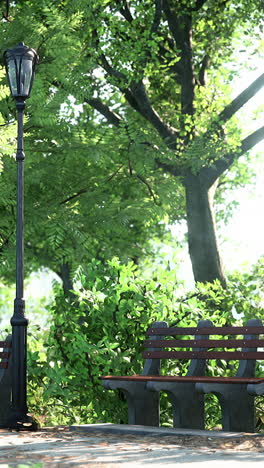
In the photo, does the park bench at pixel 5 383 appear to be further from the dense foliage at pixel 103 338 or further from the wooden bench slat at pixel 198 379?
the wooden bench slat at pixel 198 379

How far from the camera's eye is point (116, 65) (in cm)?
1858

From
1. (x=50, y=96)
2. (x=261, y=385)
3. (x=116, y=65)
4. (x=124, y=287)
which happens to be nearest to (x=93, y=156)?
(x=50, y=96)

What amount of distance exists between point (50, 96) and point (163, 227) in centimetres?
1093

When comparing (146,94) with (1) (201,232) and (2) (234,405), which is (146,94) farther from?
(2) (234,405)

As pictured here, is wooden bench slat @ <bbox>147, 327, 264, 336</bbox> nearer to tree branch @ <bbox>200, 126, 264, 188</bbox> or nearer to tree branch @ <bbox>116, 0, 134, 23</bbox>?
tree branch @ <bbox>200, 126, 264, 188</bbox>

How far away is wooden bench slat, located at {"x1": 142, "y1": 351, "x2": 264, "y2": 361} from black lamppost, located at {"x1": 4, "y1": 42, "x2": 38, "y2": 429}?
1.43 m

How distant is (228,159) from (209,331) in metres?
10.3

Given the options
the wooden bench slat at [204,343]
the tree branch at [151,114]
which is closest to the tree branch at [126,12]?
the tree branch at [151,114]

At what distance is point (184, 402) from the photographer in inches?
343

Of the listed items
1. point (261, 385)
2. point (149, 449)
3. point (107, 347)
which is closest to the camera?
point (149, 449)

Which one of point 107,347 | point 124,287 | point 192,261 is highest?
point 192,261

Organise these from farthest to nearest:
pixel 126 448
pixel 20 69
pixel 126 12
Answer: pixel 126 12
pixel 20 69
pixel 126 448

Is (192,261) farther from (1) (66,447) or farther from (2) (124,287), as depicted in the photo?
(1) (66,447)

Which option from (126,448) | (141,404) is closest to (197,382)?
(141,404)
